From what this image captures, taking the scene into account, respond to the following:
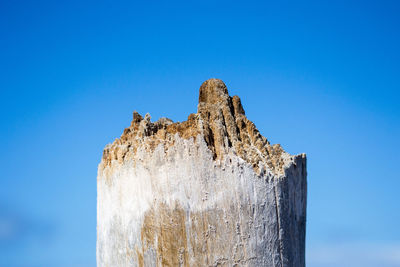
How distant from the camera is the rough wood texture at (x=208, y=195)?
21.6 feet

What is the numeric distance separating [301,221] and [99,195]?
9.89ft

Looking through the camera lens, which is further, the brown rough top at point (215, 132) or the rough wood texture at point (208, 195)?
the brown rough top at point (215, 132)

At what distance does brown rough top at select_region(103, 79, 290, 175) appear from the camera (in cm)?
685

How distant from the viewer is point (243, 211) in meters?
6.59

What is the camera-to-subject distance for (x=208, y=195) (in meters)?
6.60

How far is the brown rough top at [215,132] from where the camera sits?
6.85m

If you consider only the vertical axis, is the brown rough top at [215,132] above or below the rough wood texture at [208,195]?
above

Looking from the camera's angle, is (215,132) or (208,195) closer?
(208,195)

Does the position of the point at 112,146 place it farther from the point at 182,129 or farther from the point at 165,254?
the point at 165,254

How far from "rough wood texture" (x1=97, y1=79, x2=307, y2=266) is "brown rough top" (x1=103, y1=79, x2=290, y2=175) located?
0.01 metres

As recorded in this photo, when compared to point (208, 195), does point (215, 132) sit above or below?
above

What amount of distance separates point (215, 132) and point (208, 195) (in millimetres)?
858

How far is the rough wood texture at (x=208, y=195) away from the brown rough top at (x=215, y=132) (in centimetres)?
1

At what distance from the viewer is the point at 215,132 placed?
A: 22.7 feet
